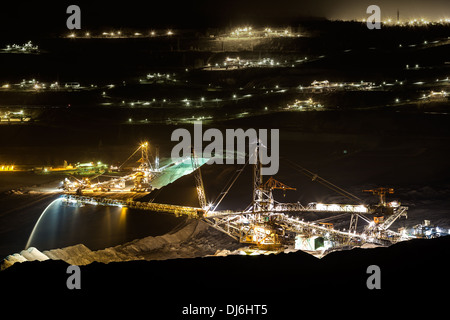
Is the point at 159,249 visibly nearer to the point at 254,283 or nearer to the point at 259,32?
the point at 254,283

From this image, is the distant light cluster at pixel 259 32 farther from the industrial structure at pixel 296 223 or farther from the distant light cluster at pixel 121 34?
the industrial structure at pixel 296 223

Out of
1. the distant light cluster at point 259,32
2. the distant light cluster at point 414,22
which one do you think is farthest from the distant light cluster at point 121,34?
the distant light cluster at point 414,22

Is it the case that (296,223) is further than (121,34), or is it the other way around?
(121,34)

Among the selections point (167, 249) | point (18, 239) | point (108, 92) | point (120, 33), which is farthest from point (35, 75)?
point (167, 249)

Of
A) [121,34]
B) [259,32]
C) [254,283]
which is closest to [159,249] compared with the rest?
[254,283]

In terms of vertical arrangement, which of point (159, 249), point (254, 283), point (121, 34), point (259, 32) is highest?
point (259, 32)

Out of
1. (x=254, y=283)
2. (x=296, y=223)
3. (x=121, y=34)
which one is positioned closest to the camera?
(x=254, y=283)

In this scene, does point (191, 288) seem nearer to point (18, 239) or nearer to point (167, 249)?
point (167, 249)
